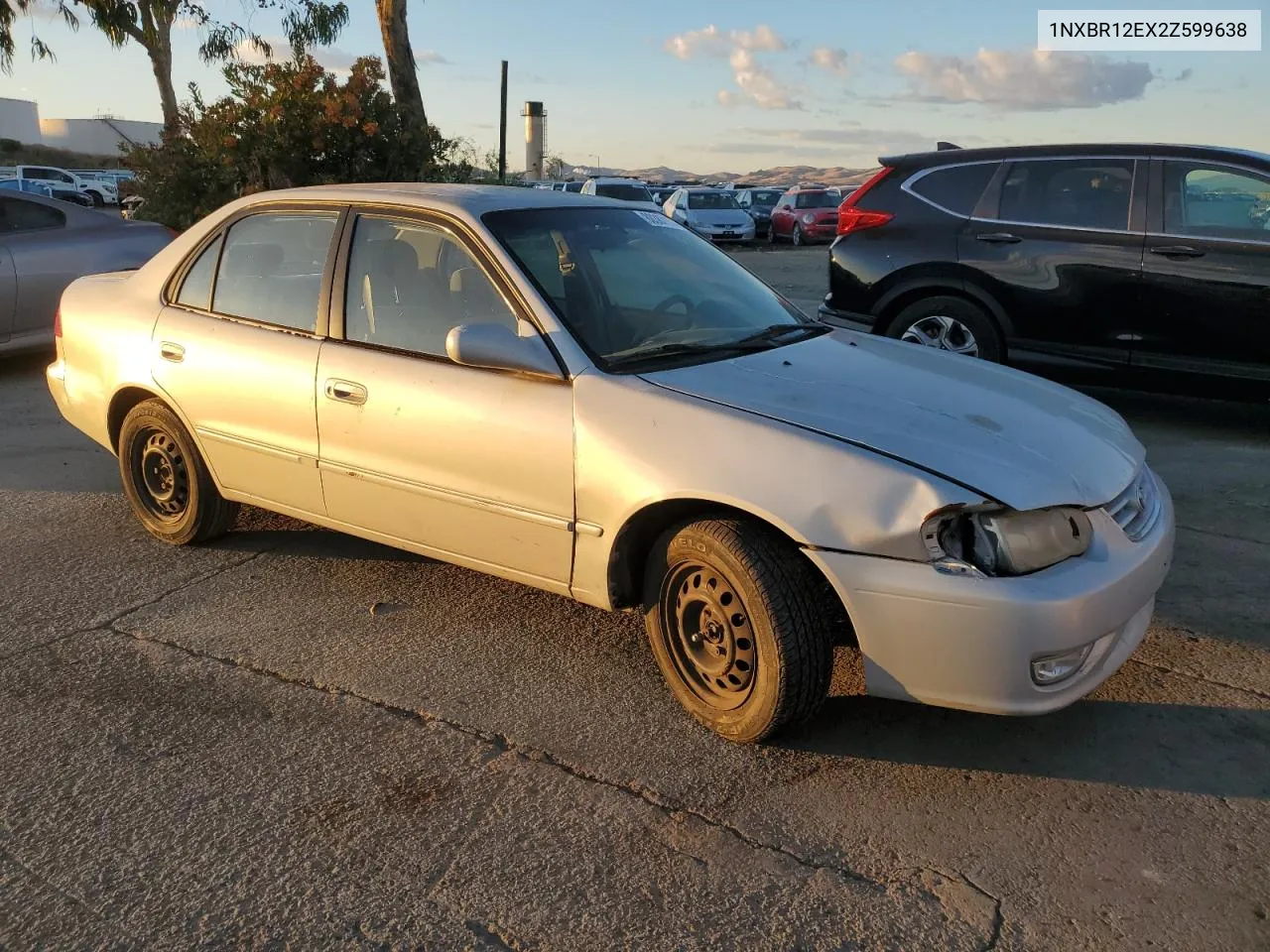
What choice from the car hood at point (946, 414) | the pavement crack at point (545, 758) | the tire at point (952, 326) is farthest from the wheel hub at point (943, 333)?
the pavement crack at point (545, 758)

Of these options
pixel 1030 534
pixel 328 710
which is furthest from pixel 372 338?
pixel 1030 534

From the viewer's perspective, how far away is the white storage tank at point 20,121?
89.9 meters

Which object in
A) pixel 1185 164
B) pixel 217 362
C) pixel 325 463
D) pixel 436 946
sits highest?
pixel 1185 164

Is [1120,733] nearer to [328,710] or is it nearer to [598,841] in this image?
[598,841]

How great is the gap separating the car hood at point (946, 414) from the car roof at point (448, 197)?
104 cm

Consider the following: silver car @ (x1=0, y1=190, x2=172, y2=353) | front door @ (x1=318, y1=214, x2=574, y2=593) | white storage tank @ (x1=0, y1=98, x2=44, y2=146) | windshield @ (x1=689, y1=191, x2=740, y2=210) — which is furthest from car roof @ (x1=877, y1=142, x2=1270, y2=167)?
white storage tank @ (x1=0, y1=98, x2=44, y2=146)

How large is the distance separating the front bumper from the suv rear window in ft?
15.1

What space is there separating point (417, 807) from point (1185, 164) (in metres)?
5.93

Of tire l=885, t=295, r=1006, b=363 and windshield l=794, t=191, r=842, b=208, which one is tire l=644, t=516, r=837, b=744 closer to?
tire l=885, t=295, r=1006, b=363

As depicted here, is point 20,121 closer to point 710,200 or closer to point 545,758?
point 710,200

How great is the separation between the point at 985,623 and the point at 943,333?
478cm

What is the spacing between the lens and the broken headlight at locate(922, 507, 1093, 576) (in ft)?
9.23

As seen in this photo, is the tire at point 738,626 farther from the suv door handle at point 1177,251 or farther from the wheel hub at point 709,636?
the suv door handle at point 1177,251

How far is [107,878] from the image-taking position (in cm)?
261
